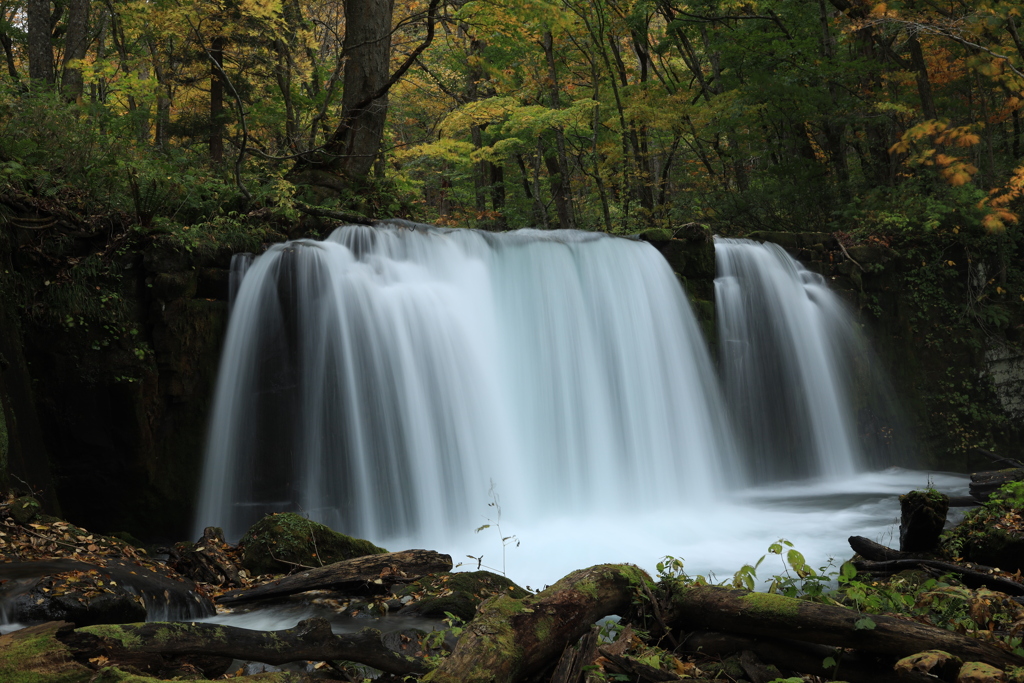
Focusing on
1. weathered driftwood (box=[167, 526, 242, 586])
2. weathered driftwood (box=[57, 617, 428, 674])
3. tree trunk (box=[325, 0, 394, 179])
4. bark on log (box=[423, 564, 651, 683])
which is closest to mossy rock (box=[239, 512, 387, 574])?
weathered driftwood (box=[167, 526, 242, 586])

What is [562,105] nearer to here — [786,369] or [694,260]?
[694,260]

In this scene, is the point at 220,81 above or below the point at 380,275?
above

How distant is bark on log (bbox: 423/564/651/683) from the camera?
2.61 m

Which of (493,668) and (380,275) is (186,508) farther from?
(493,668)

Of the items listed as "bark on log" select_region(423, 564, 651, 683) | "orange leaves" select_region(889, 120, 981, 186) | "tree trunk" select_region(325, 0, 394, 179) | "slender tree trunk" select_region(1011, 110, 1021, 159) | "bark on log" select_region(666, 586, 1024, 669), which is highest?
"tree trunk" select_region(325, 0, 394, 179)

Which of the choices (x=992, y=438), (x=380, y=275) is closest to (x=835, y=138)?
(x=992, y=438)

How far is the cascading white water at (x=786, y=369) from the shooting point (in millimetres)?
11820

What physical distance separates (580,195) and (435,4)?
1218 centimetres

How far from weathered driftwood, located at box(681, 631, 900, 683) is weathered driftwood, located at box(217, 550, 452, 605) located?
94.0 inches

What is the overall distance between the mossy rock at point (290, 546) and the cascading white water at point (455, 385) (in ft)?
6.55

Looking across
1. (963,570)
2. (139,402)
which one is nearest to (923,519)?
(963,570)

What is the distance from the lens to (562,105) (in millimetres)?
19859

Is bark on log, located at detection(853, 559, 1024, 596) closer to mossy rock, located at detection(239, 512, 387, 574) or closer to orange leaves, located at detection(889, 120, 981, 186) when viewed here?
mossy rock, located at detection(239, 512, 387, 574)

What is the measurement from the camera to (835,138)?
1711 cm
